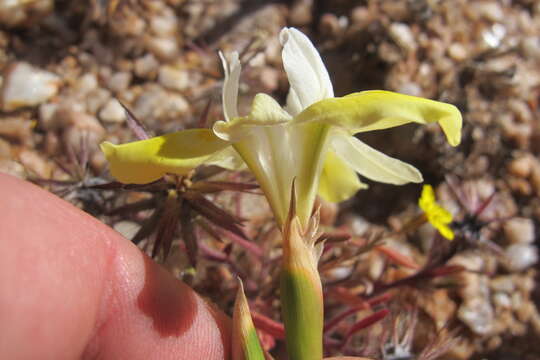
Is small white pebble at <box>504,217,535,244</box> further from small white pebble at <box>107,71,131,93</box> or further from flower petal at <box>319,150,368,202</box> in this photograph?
small white pebble at <box>107,71,131,93</box>

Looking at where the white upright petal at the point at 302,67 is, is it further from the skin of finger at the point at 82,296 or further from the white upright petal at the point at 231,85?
the skin of finger at the point at 82,296

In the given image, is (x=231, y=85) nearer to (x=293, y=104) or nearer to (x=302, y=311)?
(x=293, y=104)

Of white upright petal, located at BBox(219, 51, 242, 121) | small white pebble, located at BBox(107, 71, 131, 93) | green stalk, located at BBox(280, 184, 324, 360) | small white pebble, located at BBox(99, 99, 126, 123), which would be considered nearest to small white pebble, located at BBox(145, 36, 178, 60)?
small white pebble, located at BBox(107, 71, 131, 93)

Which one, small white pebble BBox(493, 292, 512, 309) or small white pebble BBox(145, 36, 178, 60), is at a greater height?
small white pebble BBox(145, 36, 178, 60)

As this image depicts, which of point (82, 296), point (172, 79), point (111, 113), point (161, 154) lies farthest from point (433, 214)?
point (111, 113)

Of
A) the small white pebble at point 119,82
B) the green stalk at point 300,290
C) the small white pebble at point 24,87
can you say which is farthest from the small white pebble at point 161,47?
the green stalk at point 300,290
